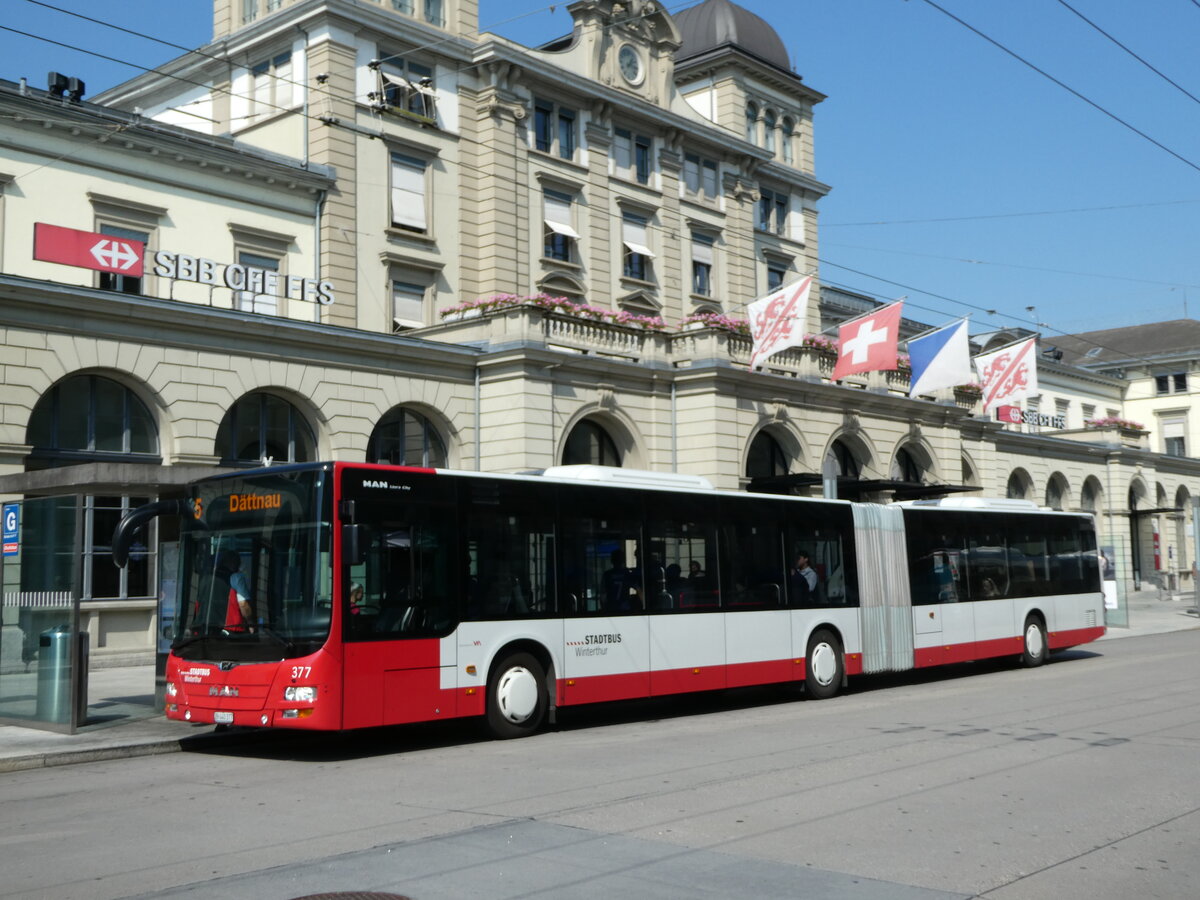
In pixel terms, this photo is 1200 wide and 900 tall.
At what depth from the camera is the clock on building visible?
1560 inches

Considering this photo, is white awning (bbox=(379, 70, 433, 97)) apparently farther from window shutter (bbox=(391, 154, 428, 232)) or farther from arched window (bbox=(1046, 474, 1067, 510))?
arched window (bbox=(1046, 474, 1067, 510))

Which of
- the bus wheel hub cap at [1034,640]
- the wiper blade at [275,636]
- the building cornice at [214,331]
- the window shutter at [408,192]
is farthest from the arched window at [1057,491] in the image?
the wiper blade at [275,636]

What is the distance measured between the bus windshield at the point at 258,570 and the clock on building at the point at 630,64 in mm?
28688

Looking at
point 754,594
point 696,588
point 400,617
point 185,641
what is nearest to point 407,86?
point 754,594

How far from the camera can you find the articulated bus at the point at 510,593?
42.9 feet

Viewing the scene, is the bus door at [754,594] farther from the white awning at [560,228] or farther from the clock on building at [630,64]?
the clock on building at [630,64]

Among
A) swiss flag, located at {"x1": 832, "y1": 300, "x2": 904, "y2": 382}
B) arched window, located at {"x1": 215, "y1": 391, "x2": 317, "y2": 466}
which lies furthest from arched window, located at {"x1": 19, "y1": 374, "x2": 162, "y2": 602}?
swiss flag, located at {"x1": 832, "y1": 300, "x2": 904, "y2": 382}

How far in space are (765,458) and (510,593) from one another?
20.7 meters

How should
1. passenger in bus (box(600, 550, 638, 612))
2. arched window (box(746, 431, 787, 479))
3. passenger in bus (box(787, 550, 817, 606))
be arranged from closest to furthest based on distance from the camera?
passenger in bus (box(600, 550, 638, 612)) < passenger in bus (box(787, 550, 817, 606)) < arched window (box(746, 431, 787, 479))

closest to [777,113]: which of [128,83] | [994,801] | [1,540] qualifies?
[128,83]

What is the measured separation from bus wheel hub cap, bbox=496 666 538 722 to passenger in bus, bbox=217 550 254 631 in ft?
10.0

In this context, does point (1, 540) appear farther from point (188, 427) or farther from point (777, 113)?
point (777, 113)

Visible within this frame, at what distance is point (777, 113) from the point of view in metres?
48.0

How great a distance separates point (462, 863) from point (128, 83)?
117 ft
